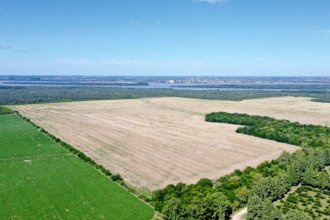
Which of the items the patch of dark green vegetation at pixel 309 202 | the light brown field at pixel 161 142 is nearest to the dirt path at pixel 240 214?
the patch of dark green vegetation at pixel 309 202

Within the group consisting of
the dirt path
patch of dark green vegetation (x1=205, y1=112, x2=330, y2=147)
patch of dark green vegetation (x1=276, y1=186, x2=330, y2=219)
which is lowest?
patch of dark green vegetation (x1=276, y1=186, x2=330, y2=219)

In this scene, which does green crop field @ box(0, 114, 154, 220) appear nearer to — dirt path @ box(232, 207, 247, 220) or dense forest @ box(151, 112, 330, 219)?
dense forest @ box(151, 112, 330, 219)

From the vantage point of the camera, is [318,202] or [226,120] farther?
[226,120]

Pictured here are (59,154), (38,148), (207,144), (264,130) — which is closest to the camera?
(59,154)

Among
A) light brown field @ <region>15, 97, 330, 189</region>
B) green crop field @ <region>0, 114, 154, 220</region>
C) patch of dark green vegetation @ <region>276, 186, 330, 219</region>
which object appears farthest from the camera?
light brown field @ <region>15, 97, 330, 189</region>

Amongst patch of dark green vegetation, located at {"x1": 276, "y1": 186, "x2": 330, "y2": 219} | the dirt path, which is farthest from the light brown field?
patch of dark green vegetation, located at {"x1": 276, "y1": 186, "x2": 330, "y2": 219}

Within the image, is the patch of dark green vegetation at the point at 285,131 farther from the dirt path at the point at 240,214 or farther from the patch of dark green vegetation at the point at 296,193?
the dirt path at the point at 240,214

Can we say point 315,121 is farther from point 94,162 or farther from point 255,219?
point 255,219

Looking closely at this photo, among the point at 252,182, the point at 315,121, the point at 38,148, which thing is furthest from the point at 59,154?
the point at 315,121
